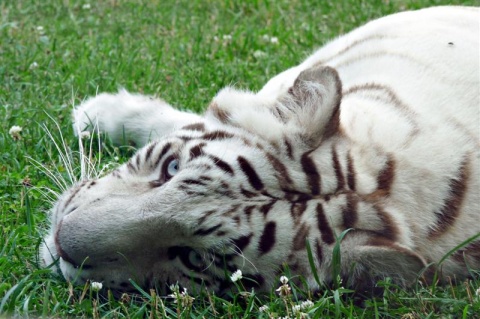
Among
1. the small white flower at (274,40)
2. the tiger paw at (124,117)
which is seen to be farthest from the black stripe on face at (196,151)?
the small white flower at (274,40)

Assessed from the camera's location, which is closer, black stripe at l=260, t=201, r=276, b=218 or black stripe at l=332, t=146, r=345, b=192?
black stripe at l=260, t=201, r=276, b=218

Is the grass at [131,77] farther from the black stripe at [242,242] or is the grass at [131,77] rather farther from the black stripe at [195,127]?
the black stripe at [195,127]

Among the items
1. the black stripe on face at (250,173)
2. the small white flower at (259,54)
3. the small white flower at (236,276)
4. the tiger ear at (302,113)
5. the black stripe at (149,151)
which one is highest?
the tiger ear at (302,113)

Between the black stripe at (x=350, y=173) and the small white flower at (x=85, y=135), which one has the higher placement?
the black stripe at (x=350, y=173)

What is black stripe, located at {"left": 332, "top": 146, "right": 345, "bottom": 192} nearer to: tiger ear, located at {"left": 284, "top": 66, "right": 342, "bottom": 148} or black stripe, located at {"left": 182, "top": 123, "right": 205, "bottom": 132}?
tiger ear, located at {"left": 284, "top": 66, "right": 342, "bottom": 148}

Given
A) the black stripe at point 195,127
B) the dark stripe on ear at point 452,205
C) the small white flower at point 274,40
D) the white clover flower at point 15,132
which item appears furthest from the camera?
the small white flower at point 274,40

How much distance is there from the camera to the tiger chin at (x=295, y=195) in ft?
8.13

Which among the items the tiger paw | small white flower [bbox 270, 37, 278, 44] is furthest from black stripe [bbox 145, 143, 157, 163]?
small white flower [bbox 270, 37, 278, 44]

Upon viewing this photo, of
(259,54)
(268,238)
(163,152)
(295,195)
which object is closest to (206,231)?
(268,238)

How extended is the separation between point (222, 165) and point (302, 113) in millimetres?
326

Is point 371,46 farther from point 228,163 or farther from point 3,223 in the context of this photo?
point 3,223

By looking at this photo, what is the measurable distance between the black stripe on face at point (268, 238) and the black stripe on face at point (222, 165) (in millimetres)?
199

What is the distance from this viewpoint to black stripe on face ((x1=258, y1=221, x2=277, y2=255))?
2.49 meters

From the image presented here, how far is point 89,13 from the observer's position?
6.16 meters
